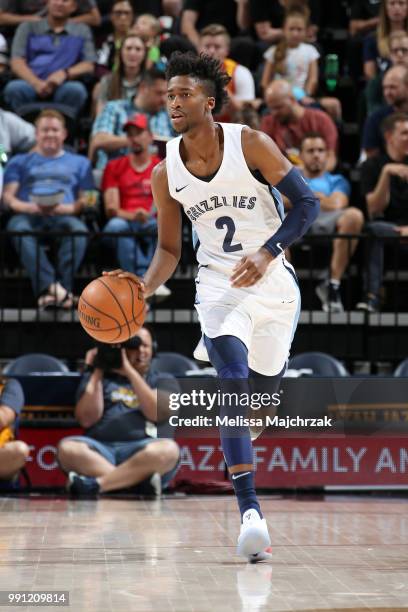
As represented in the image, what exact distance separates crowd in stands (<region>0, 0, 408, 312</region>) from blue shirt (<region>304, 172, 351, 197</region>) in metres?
0.02

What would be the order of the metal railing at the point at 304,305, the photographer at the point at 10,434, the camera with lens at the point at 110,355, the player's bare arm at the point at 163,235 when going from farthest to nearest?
the metal railing at the point at 304,305
the camera with lens at the point at 110,355
the photographer at the point at 10,434
the player's bare arm at the point at 163,235

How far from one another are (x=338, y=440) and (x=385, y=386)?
0.56 m

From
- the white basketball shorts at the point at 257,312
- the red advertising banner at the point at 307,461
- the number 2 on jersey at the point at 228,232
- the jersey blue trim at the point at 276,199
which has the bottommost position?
the red advertising banner at the point at 307,461

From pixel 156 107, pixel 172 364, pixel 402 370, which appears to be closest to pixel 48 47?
pixel 156 107

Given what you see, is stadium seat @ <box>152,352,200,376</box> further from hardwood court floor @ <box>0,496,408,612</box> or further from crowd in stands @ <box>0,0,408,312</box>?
hardwood court floor @ <box>0,496,408,612</box>

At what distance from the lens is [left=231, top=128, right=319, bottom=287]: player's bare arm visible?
5595mm

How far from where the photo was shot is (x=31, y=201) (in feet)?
34.1

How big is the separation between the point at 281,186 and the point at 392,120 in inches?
200

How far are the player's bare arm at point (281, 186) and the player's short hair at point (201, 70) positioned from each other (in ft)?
0.87

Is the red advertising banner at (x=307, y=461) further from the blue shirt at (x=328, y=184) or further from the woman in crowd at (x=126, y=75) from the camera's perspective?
the woman in crowd at (x=126, y=75)

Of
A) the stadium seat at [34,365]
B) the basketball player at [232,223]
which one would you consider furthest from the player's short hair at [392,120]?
the basketball player at [232,223]

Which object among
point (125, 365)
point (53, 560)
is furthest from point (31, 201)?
point (53, 560)

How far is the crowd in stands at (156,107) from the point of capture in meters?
10.2

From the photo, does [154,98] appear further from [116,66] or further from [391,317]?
[391,317]
